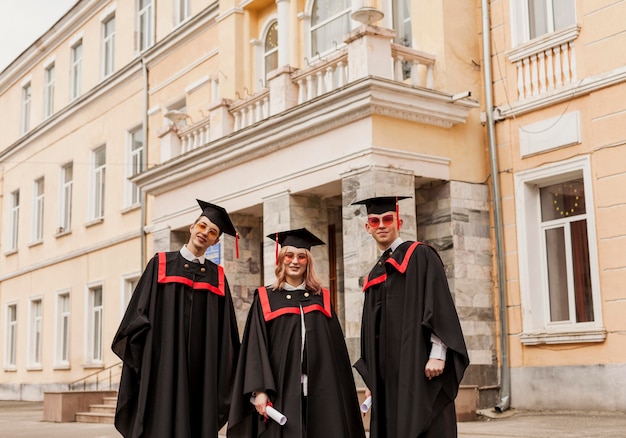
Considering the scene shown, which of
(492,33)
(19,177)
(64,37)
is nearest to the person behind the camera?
(492,33)

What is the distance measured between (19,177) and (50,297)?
17.0 feet

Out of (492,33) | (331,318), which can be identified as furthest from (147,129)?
(331,318)

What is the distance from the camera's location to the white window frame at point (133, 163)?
22344 mm

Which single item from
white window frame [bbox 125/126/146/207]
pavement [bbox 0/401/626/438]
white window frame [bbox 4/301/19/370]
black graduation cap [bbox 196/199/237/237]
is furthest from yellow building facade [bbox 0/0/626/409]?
white window frame [bbox 4/301/19/370]

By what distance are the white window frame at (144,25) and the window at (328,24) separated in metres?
7.18

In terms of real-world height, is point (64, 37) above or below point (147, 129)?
above

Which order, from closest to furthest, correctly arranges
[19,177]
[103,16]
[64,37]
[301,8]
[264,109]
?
1. [264,109]
2. [301,8]
3. [103,16]
4. [64,37]
5. [19,177]

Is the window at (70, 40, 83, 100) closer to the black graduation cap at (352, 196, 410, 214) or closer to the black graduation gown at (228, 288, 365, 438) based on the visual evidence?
the black graduation gown at (228, 288, 365, 438)

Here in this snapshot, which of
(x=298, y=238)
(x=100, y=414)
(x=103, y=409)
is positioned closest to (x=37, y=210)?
(x=103, y=409)

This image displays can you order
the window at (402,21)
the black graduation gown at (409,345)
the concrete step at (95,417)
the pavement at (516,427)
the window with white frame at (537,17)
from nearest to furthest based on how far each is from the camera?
the black graduation gown at (409,345)
the pavement at (516,427)
the window with white frame at (537,17)
the window at (402,21)
the concrete step at (95,417)

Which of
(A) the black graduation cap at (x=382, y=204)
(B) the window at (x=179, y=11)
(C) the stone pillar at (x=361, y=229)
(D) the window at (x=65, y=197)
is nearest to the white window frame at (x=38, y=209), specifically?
(D) the window at (x=65, y=197)

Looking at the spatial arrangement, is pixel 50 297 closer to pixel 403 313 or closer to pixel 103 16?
pixel 103 16

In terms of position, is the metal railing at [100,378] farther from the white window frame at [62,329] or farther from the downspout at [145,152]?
the downspout at [145,152]

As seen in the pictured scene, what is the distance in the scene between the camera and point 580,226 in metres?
12.7
